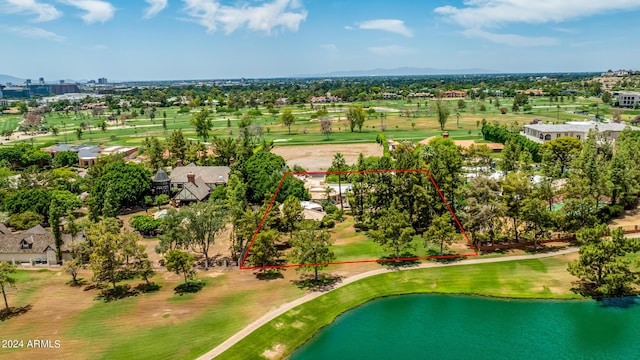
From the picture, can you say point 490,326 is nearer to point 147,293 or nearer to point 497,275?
point 497,275

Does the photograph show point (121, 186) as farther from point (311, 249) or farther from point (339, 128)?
point (339, 128)

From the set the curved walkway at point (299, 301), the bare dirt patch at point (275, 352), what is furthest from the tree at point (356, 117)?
the bare dirt patch at point (275, 352)

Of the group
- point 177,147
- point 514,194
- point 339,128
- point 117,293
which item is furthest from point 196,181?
point 339,128

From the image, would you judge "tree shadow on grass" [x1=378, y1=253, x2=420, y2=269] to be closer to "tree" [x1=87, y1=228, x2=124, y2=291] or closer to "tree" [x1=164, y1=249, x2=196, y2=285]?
"tree" [x1=164, y1=249, x2=196, y2=285]

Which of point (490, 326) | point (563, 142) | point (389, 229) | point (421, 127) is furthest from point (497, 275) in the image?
point (421, 127)

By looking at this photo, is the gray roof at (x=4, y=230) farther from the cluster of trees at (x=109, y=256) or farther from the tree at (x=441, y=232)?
the tree at (x=441, y=232)
